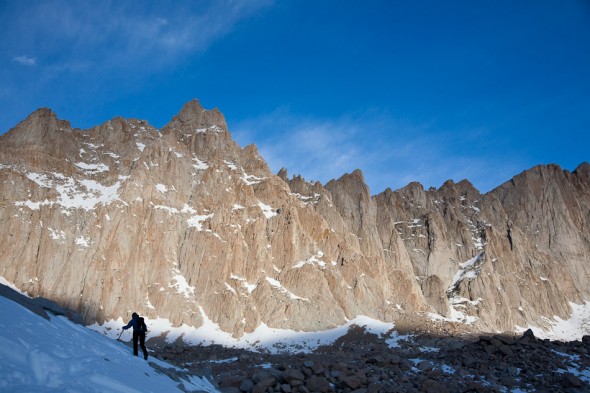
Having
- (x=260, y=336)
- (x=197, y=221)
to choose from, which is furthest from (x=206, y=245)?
(x=260, y=336)

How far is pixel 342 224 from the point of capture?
143625 millimetres

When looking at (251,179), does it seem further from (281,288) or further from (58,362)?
(58,362)

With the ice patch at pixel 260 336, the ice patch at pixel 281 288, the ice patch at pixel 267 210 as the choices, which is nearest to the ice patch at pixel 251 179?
the ice patch at pixel 267 210

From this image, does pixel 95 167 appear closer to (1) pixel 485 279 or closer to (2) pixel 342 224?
(2) pixel 342 224

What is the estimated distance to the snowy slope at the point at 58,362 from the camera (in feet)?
36.4

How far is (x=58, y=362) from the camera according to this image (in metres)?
12.6

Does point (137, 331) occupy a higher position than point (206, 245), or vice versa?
point (206, 245)

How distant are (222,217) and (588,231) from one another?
155470 mm

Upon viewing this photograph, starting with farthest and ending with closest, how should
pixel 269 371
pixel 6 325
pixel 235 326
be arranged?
1. pixel 235 326
2. pixel 269 371
3. pixel 6 325

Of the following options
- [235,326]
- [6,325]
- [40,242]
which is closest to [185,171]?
[40,242]

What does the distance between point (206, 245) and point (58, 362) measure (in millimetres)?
95037

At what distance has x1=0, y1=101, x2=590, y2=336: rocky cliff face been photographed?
9438cm

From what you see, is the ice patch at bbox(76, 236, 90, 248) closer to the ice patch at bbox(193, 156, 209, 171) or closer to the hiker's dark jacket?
the ice patch at bbox(193, 156, 209, 171)

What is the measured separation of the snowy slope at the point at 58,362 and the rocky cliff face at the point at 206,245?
253 feet
